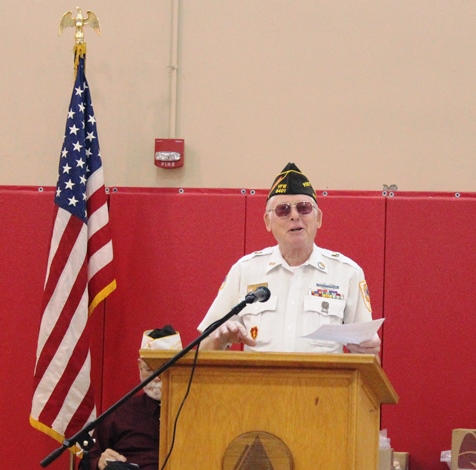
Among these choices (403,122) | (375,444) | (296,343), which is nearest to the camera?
(375,444)

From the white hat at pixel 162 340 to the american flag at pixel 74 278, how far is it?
438 mm

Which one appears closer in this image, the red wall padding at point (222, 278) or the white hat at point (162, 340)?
the white hat at point (162, 340)

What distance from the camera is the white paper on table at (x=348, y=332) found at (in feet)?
8.51

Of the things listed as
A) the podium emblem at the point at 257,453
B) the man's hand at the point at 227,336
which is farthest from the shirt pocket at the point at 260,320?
the podium emblem at the point at 257,453

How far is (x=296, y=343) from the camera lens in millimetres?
3305

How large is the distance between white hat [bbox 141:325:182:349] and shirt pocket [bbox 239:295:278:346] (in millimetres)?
923

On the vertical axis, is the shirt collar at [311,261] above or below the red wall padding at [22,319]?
above

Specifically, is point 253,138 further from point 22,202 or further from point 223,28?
point 22,202

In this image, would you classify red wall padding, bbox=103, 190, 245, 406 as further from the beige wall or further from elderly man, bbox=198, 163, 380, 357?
elderly man, bbox=198, 163, 380, 357

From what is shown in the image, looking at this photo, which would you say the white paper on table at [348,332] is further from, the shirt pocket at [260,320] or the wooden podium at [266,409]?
the shirt pocket at [260,320]

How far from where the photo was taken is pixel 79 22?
4.75 metres

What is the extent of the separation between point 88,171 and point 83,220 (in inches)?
10.8

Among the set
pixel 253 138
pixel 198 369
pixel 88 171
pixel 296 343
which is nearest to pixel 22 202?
pixel 88 171

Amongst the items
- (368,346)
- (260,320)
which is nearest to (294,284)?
(260,320)
